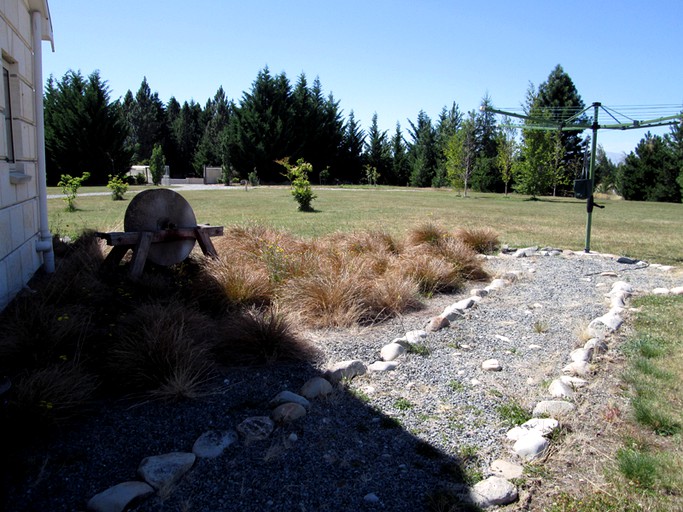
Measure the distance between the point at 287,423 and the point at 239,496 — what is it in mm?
662

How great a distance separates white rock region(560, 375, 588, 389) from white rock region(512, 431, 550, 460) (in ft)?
2.76

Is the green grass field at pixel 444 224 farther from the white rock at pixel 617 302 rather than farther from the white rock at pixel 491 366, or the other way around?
the white rock at pixel 491 366

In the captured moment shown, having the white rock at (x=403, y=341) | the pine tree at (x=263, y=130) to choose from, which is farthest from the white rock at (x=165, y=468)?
the pine tree at (x=263, y=130)

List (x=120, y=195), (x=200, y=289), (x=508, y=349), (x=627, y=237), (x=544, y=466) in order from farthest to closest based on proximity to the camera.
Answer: (x=120, y=195) < (x=627, y=237) < (x=200, y=289) < (x=508, y=349) < (x=544, y=466)

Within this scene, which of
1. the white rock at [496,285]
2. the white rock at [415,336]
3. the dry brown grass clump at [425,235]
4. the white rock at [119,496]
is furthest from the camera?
the dry brown grass clump at [425,235]

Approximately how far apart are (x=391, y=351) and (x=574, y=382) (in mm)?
1299

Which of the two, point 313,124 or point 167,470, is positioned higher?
point 313,124

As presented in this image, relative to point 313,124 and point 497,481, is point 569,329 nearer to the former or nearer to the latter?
point 497,481

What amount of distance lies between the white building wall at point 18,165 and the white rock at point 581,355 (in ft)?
14.8

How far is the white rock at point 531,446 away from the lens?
8.81 feet

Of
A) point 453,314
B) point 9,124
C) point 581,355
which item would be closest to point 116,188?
point 9,124

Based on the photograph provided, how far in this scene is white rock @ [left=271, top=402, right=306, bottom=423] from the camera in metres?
2.99

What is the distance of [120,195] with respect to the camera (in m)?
19.3

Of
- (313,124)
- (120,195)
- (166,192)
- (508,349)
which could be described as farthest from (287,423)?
(313,124)
